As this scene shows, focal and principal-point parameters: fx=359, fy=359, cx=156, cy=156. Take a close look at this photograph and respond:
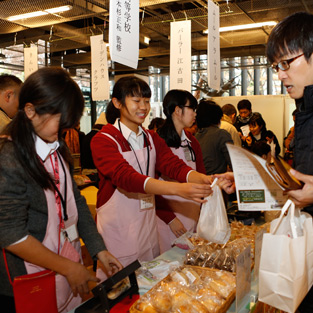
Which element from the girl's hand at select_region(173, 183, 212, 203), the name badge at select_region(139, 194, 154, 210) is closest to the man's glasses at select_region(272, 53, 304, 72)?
the girl's hand at select_region(173, 183, 212, 203)

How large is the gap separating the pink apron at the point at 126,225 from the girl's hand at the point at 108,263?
0.49 metres

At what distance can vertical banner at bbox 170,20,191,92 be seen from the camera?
3.56 metres

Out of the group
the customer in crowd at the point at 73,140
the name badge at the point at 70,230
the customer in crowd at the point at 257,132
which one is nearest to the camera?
the name badge at the point at 70,230

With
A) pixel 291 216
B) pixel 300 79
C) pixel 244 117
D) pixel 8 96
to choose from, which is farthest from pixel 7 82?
pixel 244 117

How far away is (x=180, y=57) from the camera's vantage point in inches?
143

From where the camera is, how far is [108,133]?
2.23 metres

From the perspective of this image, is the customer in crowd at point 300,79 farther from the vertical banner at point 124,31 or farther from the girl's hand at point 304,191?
the vertical banner at point 124,31

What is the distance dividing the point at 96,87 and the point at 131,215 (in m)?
2.92

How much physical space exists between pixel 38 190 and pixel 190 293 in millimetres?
755

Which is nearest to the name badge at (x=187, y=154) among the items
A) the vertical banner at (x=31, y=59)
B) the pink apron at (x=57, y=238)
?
the pink apron at (x=57, y=238)

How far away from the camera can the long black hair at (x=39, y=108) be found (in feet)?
4.54

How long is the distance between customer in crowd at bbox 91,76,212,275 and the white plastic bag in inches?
9.3

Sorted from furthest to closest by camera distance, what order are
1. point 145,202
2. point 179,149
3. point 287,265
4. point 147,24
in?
point 147,24
point 179,149
point 145,202
point 287,265

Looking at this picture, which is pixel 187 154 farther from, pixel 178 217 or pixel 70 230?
pixel 70 230
